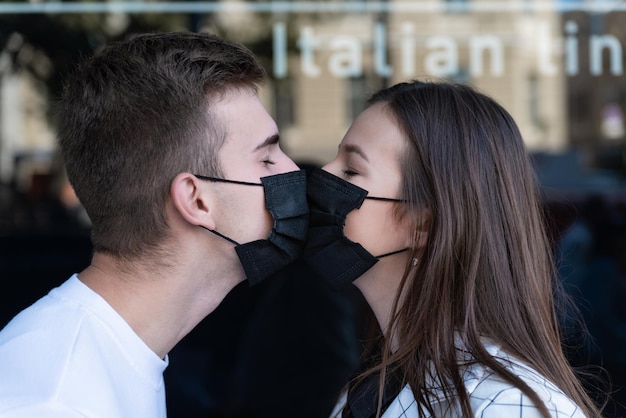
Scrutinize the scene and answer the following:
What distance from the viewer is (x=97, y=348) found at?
176 cm

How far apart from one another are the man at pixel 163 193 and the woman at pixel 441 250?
18 centimetres

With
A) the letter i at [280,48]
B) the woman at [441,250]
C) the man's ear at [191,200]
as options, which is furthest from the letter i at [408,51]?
the man's ear at [191,200]

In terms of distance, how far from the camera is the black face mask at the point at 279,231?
2.03 metres

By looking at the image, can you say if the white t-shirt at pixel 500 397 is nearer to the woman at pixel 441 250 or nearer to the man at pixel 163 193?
the woman at pixel 441 250

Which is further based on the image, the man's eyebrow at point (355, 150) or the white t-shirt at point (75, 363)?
the man's eyebrow at point (355, 150)

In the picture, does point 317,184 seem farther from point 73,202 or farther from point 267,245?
point 73,202

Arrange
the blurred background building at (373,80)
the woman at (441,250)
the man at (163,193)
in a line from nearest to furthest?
the woman at (441,250) < the man at (163,193) < the blurred background building at (373,80)

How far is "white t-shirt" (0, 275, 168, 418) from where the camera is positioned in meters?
1.66

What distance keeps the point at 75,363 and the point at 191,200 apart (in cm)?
48

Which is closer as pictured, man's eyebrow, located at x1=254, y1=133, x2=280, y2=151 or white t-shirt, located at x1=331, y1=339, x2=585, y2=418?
white t-shirt, located at x1=331, y1=339, x2=585, y2=418

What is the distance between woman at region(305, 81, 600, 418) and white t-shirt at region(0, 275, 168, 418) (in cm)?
52

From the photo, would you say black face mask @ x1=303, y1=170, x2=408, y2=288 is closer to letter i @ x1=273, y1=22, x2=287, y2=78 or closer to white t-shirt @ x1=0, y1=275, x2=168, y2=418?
white t-shirt @ x1=0, y1=275, x2=168, y2=418

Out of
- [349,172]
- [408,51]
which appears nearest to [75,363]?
[349,172]

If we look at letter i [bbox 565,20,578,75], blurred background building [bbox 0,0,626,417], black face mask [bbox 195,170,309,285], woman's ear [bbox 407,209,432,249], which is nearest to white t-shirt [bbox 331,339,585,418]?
woman's ear [bbox 407,209,432,249]
